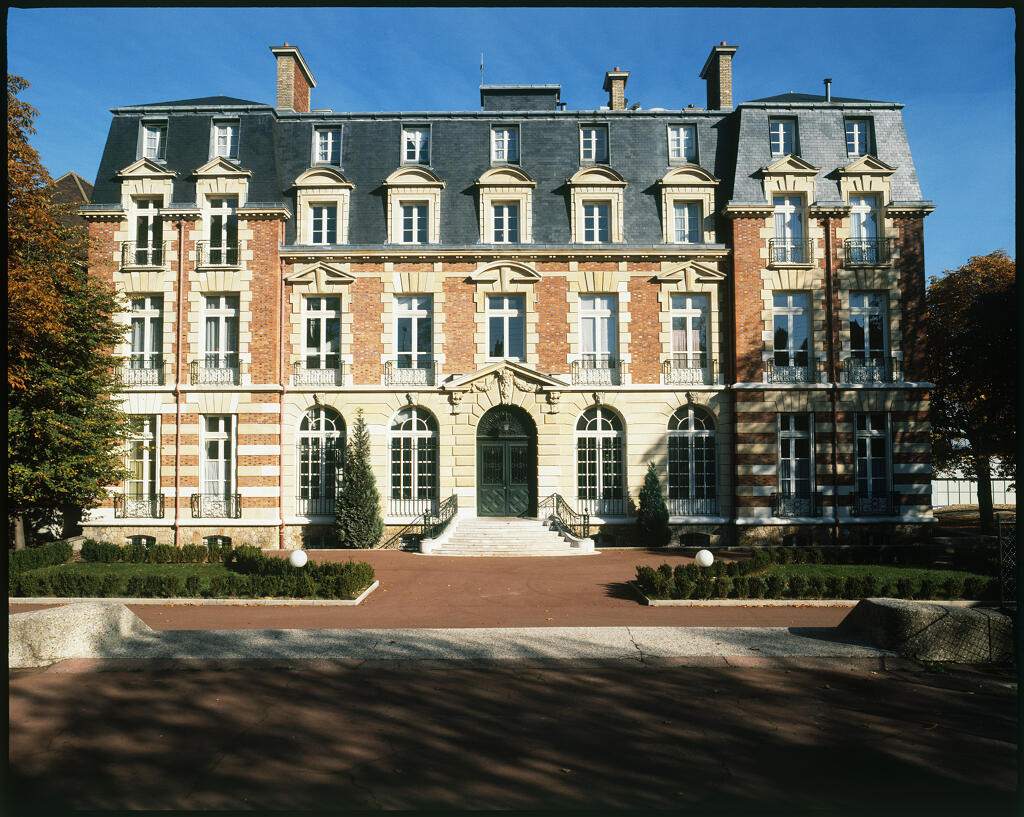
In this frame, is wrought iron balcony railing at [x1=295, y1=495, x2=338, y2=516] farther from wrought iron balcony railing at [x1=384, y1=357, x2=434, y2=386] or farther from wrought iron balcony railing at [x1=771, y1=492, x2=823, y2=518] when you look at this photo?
wrought iron balcony railing at [x1=771, y1=492, x2=823, y2=518]

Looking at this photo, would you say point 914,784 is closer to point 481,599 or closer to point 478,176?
point 481,599

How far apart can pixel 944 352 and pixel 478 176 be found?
59.5 feet

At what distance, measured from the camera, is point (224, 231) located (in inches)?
867

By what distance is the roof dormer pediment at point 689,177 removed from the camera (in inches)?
879

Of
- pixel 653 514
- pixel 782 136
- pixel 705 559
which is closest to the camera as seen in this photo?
pixel 705 559

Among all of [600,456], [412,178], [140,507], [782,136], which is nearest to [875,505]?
[600,456]

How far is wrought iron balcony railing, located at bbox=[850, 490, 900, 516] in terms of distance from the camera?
21234mm

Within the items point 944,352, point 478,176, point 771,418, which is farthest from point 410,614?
point 944,352

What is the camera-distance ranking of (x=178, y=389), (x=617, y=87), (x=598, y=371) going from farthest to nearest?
1. (x=617, y=87)
2. (x=598, y=371)
3. (x=178, y=389)

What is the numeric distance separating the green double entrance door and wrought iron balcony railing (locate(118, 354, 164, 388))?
34.5 feet

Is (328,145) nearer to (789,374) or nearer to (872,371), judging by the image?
(789,374)

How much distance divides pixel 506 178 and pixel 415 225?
3.40 m

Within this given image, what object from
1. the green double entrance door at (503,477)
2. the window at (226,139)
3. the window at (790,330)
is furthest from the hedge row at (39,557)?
the window at (790,330)

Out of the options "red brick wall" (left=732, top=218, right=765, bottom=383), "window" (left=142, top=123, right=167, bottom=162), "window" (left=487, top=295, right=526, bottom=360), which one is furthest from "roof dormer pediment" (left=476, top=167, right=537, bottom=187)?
"window" (left=142, top=123, right=167, bottom=162)
